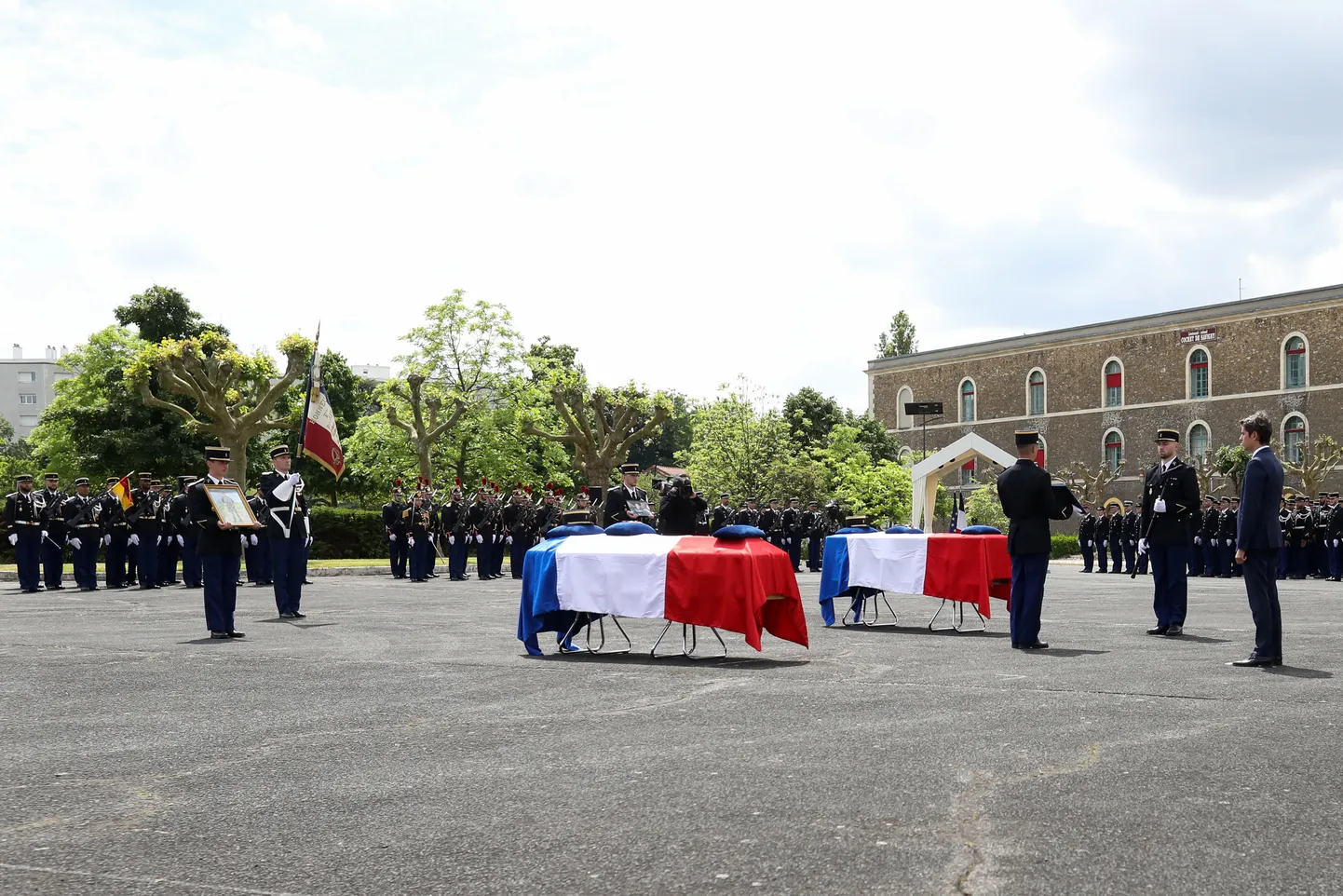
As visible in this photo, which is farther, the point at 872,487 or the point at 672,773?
the point at 872,487

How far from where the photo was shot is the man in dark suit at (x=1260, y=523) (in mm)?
10250

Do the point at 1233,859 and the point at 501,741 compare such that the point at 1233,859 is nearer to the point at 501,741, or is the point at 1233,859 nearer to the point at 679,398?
the point at 501,741

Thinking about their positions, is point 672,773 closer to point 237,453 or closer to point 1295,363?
point 237,453

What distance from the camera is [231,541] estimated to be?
13578 mm

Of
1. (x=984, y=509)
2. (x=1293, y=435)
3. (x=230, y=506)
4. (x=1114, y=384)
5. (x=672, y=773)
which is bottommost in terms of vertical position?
(x=672, y=773)

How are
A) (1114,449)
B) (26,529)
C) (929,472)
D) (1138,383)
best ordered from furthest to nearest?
(1114,449)
(1138,383)
(929,472)
(26,529)

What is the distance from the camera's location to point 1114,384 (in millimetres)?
69125

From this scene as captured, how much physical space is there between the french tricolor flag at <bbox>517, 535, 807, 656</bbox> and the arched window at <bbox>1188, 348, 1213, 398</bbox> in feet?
197

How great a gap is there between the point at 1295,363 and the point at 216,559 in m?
59.3

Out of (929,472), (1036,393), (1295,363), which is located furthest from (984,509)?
(929,472)

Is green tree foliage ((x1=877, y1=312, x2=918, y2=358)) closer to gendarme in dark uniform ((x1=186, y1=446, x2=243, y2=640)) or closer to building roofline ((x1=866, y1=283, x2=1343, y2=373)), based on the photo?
building roofline ((x1=866, y1=283, x2=1343, y2=373))

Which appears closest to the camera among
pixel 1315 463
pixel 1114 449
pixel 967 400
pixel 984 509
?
pixel 1315 463

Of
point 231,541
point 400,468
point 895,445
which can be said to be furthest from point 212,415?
point 895,445

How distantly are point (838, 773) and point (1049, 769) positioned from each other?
100 centimetres
